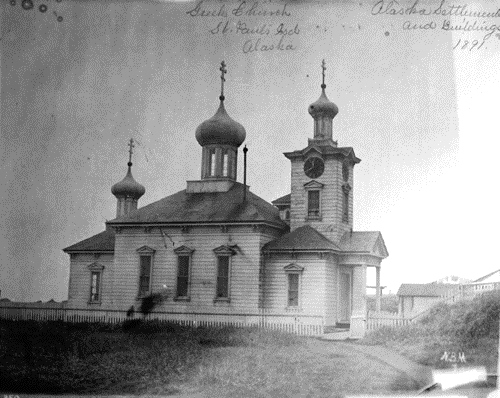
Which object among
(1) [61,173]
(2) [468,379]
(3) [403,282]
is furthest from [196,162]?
(2) [468,379]

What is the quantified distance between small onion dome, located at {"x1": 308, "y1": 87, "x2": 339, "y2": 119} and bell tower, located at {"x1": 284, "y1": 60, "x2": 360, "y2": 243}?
0.15m

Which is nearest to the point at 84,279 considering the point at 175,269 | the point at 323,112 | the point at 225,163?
the point at 175,269

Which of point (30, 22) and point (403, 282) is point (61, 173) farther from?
point (403, 282)

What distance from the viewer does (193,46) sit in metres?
4.11

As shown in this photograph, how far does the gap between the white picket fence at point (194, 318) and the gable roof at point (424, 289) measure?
1.79ft

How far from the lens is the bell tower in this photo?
385cm

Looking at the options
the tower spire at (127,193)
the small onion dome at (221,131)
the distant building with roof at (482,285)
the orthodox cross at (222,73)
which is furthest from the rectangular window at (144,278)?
the distant building with roof at (482,285)

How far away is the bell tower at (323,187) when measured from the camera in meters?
3.85

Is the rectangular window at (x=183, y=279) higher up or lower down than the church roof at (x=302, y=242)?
lower down

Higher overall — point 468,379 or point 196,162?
point 196,162

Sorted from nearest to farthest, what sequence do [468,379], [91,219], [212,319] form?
[468,379]
[212,319]
[91,219]

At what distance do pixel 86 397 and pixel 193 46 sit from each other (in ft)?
7.69

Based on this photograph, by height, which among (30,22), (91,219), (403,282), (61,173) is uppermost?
(30,22)

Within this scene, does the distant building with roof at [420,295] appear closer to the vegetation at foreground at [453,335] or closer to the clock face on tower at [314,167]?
the vegetation at foreground at [453,335]
